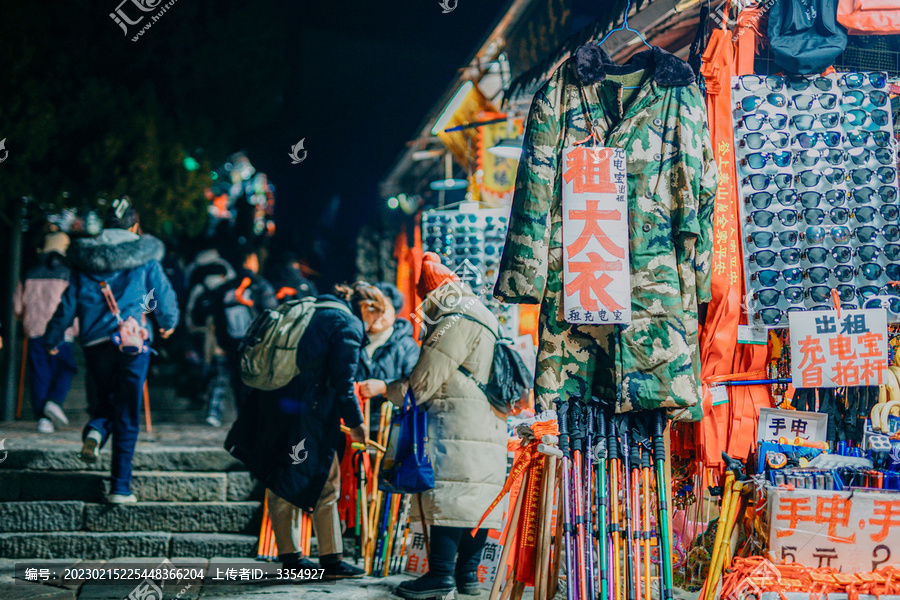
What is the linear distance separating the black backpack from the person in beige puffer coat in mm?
37

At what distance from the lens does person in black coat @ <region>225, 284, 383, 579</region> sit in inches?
206

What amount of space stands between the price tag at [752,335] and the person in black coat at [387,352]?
8.68ft

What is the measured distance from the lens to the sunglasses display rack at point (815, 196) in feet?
13.1

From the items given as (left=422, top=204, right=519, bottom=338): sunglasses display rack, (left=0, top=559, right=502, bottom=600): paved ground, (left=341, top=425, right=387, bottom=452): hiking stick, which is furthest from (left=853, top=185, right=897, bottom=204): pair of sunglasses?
(left=341, top=425, right=387, bottom=452): hiking stick

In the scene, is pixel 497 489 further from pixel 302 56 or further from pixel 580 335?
pixel 302 56

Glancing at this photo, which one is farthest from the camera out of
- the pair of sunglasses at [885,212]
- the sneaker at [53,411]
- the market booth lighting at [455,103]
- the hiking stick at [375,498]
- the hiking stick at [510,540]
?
the sneaker at [53,411]

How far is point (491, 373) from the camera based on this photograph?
486 cm

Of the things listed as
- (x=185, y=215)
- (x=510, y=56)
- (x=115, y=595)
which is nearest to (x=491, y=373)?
(x=115, y=595)

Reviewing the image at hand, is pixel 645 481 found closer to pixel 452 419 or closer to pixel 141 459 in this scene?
pixel 452 419

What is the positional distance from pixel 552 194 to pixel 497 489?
6.99 ft

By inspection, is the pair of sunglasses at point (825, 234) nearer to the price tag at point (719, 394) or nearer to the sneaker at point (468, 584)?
the price tag at point (719, 394)

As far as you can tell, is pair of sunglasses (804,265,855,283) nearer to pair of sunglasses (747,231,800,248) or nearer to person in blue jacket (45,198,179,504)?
pair of sunglasses (747,231,800,248)

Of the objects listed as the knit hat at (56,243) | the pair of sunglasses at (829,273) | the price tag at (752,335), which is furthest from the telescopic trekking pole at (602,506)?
the knit hat at (56,243)

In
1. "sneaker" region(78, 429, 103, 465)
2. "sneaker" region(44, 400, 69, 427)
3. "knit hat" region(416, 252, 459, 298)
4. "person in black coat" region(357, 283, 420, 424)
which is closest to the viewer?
"knit hat" region(416, 252, 459, 298)
